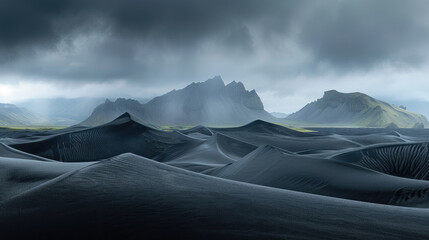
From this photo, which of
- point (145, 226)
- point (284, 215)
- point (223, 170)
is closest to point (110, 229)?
point (145, 226)

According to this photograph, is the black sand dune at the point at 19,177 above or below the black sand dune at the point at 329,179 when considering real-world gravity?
above

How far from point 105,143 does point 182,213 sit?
21.5 meters

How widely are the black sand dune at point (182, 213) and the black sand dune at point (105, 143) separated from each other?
19.0 metres

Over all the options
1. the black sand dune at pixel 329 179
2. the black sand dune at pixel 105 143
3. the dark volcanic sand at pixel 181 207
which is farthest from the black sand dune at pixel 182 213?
the black sand dune at pixel 105 143

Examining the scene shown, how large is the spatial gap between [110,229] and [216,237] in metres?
0.94

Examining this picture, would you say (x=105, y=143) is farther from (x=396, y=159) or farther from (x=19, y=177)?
(x=396, y=159)

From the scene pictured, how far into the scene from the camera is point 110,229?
2674mm

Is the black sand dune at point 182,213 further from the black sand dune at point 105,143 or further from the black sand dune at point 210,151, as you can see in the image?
the black sand dune at point 105,143

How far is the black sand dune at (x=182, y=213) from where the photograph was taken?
2.70m

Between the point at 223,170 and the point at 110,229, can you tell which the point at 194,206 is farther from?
the point at 223,170

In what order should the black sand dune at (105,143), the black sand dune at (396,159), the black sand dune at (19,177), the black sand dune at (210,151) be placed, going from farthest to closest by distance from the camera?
the black sand dune at (105,143) → the black sand dune at (210,151) → the black sand dune at (396,159) → the black sand dune at (19,177)

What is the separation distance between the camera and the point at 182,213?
300cm

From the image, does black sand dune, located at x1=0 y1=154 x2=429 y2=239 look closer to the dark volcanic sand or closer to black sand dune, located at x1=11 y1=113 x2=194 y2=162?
the dark volcanic sand

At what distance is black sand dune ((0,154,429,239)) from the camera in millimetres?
2695
